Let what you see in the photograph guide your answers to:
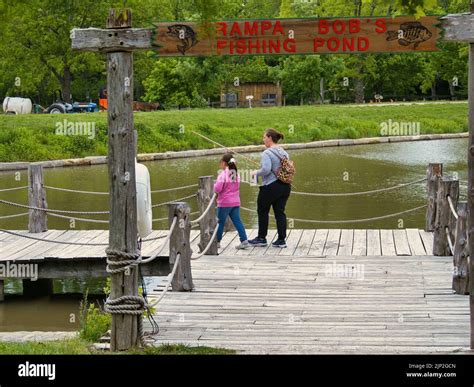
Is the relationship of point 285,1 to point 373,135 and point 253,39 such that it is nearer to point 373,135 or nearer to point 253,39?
point 373,135

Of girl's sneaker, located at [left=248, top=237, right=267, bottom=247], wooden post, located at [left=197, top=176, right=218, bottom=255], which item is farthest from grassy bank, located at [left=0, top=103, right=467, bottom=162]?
wooden post, located at [left=197, top=176, right=218, bottom=255]

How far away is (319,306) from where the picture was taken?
11.7 m

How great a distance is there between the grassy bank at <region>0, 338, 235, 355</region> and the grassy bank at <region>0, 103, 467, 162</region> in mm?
26875

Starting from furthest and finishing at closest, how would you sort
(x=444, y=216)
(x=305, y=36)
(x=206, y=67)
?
(x=206, y=67) → (x=444, y=216) → (x=305, y=36)

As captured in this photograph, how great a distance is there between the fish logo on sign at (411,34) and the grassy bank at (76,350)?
3.38 meters

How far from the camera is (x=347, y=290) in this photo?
12.6 metres

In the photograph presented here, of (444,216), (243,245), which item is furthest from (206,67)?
(444,216)

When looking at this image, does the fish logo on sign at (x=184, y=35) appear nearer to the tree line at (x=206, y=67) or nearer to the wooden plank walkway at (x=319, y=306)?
the wooden plank walkway at (x=319, y=306)

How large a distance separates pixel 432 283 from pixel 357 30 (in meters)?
3.82

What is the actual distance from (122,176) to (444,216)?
19.5 feet

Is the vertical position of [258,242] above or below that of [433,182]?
below

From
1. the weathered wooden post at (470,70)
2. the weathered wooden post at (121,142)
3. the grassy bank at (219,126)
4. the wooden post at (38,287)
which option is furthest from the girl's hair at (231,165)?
the grassy bank at (219,126)

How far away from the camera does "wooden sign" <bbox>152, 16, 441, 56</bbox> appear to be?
10.2 meters

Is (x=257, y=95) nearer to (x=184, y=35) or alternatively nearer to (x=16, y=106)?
(x=16, y=106)
